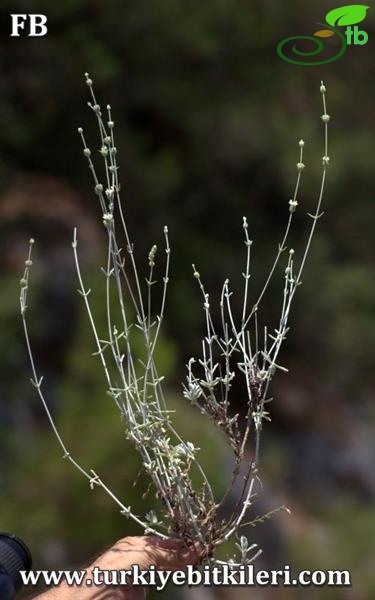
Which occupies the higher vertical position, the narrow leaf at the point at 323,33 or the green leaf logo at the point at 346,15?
the narrow leaf at the point at 323,33

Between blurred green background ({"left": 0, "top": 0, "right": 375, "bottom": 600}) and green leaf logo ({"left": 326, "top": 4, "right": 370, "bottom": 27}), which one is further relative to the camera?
green leaf logo ({"left": 326, "top": 4, "right": 370, "bottom": 27})

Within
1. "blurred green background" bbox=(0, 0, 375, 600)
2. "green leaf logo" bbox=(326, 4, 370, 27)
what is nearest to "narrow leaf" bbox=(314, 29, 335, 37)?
"blurred green background" bbox=(0, 0, 375, 600)

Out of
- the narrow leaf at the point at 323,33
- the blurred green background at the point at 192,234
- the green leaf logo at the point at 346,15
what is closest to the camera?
the blurred green background at the point at 192,234

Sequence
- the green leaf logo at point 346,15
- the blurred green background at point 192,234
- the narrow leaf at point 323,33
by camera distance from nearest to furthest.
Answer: the blurred green background at point 192,234 < the green leaf logo at point 346,15 < the narrow leaf at point 323,33

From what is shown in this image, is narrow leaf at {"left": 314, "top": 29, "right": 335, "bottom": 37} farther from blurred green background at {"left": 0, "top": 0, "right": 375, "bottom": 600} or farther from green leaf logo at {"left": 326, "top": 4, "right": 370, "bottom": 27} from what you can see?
green leaf logo at {"left": 326, "top": 4, "right": 370, "bottom": 27}

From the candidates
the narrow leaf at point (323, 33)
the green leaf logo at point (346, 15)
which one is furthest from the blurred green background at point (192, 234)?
the green leaf logo at point (346, 15)

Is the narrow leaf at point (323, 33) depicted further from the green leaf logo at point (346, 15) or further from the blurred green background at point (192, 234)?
the green leaf logo at point (346, 15)

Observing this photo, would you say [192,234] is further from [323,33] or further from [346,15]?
[346,15]
